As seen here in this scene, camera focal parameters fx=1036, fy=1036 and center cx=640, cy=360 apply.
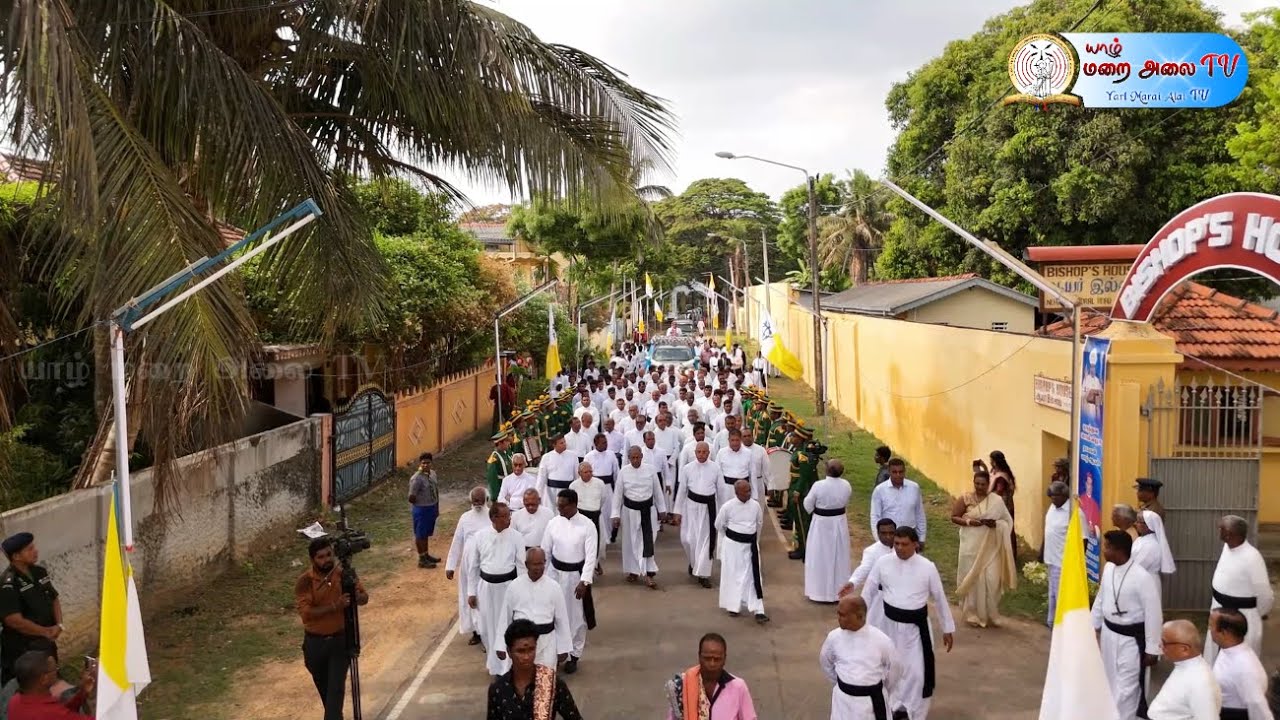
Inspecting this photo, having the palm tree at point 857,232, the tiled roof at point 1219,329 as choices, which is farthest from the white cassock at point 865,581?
the palm tree at point 857,232

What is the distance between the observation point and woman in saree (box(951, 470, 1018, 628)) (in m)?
9.05

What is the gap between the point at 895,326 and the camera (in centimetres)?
2023

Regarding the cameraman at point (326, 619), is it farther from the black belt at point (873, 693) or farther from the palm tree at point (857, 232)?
the palm tree at point (857, 232)

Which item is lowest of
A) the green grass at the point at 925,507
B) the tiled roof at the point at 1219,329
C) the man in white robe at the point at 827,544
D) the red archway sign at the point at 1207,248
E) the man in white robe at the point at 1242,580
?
the green grass at the point at 925,507

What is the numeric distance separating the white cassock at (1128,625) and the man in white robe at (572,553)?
153 inches

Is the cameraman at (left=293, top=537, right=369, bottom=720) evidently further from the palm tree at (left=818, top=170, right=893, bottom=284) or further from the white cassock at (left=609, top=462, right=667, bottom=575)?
the palm tree at (left=818, top=170, right=893, bottom=284)

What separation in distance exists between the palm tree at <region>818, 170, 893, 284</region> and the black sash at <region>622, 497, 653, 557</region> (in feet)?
132

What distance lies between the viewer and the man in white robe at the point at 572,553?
28.3 feet

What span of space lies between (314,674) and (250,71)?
569 cm

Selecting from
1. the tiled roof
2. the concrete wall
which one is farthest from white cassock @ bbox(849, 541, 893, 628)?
the tiled roof

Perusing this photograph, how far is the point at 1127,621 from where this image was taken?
6770 mm

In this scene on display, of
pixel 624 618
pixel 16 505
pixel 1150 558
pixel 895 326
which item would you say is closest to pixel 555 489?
pixel 624 618

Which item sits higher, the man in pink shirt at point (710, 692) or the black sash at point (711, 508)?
the man in pink shirt at point (710, 692)

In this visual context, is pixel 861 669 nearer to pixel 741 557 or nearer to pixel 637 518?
pixel 741 557
